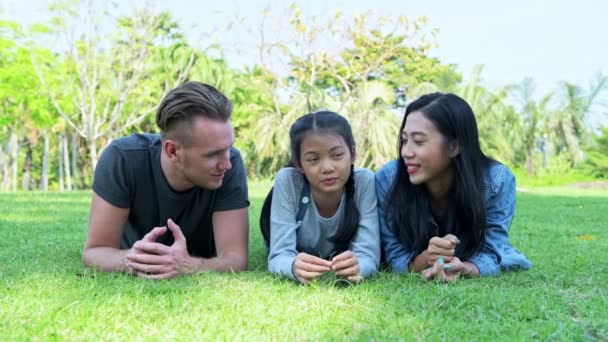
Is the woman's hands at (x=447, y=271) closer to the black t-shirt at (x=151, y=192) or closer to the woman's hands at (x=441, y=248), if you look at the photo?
the woman's hands at (x=441, y=248)

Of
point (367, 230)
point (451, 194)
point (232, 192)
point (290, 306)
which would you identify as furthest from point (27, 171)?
point (290, 306)

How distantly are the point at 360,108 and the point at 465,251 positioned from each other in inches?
751

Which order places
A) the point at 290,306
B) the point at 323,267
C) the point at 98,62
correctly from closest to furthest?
the point at 290,306, the point at 323,267, the point at 98,62

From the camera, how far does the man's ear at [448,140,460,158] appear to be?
3.44 m

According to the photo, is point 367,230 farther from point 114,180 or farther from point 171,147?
point 114,180

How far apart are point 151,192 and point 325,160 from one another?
40.7 inches

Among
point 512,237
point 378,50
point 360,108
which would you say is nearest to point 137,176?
point 512,237

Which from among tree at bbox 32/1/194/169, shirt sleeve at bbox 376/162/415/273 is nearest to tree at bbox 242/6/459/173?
tree at bbox 32/1/194/169

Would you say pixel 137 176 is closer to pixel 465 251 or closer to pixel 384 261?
pixel 384 261

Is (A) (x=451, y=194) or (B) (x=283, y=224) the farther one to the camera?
(A) (x=451, y=194)

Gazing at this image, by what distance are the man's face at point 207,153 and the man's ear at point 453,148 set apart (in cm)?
120

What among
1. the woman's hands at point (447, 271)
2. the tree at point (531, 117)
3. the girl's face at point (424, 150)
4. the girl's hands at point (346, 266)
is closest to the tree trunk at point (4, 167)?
the tree at point (531, 117)

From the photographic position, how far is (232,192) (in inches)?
142

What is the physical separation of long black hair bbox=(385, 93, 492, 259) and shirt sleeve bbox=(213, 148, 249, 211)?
2.80 ft
